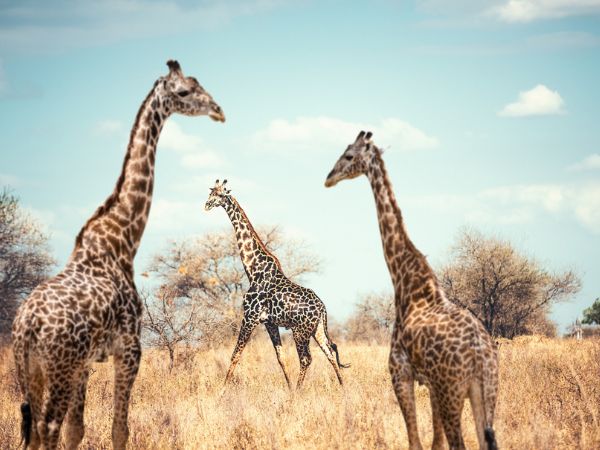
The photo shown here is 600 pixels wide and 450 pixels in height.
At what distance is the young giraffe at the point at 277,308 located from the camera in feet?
40.4

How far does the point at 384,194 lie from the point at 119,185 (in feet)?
8.35

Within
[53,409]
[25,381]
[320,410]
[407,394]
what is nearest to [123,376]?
[53,409]

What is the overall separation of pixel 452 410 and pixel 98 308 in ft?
10.2

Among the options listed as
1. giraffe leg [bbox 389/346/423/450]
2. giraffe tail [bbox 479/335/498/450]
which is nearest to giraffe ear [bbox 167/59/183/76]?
giraffe leg [bbox 389/346/423/450]

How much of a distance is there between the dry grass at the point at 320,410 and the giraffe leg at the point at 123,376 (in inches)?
71.9

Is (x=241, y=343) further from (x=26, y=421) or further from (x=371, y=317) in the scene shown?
(x=371, y=317)

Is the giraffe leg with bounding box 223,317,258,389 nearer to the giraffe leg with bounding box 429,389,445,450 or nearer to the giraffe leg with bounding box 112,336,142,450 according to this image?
the giraffe leg with bounding box 112,336,142,450

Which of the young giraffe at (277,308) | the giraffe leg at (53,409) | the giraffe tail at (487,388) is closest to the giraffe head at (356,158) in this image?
the giraffe tail at (487,388)

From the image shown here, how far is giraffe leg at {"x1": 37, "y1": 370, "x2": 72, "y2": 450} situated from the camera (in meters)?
6.03

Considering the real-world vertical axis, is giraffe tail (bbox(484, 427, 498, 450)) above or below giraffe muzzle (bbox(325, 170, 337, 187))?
below

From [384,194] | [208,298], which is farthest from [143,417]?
[208,298]

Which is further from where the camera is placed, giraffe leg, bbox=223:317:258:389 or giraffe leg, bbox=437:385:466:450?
giraffe leg, bbox=223:317:258:389

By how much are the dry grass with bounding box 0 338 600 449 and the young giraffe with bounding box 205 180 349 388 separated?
2.19 ft

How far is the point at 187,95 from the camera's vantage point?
737cm
